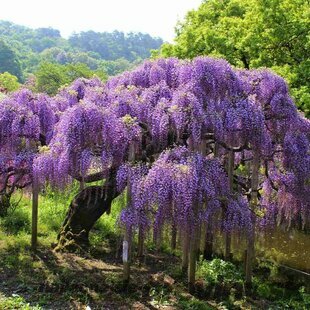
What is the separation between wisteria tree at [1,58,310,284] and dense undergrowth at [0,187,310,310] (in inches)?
23.0

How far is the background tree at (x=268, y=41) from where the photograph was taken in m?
13.0

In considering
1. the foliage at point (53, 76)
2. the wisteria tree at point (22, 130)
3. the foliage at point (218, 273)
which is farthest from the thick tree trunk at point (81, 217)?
the foliage at point (53, 76)

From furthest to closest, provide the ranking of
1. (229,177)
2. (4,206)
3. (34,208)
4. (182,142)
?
1. (4,206)
2. (34,208)
3. (229,177)
4. (182,142)

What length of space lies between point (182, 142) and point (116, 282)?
2960 mm

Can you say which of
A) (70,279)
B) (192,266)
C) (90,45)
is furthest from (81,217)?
(90,45)

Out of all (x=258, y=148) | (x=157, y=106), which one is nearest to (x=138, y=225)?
(x=157, y=106)

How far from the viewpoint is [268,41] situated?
13922 mm

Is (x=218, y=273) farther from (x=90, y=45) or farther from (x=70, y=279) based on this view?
(x=90, y=45)

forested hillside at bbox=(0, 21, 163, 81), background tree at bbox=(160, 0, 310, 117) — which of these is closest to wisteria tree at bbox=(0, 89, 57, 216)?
background tree at bbox=(160, 0, 310, 117)

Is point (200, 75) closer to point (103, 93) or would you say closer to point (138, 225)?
point (103, 93)

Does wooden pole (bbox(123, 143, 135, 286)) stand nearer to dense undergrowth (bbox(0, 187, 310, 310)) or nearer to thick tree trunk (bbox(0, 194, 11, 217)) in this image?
dense undergrowth (bbox(0, 187, 310, 310))

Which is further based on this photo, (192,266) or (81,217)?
(81,217)

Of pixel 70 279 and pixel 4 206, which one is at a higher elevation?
pixel 4 206

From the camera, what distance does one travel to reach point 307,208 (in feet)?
33.2
